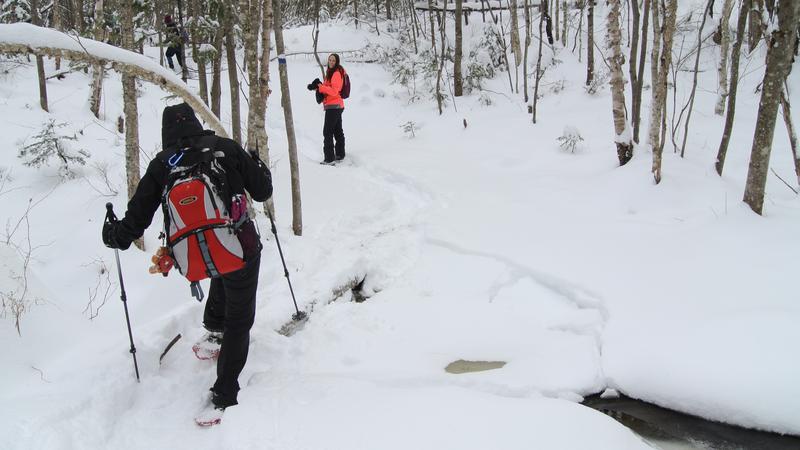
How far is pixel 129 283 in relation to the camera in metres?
4.81

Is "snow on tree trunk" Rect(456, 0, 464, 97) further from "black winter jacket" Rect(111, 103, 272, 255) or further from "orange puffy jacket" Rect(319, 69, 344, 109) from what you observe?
"black winter jacket" Rect(111, 103, 272, 255)

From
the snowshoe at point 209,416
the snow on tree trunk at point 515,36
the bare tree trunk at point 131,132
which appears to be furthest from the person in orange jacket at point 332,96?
the snowshoe at point 209,416

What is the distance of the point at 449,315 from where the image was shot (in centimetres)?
457

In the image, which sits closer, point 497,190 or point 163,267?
point 163,267

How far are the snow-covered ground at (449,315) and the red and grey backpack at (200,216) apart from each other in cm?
102

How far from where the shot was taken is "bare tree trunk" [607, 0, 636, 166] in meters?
7.07

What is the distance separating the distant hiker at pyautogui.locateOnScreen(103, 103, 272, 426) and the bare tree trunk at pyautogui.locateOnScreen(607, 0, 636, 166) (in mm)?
5843

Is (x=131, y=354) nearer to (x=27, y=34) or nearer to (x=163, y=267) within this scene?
(x=163, y=267)

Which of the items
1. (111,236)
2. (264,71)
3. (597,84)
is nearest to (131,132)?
(264,71)

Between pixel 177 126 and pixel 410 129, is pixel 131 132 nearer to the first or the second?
pixel 177 126

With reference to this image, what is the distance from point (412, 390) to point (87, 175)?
702 centimetres

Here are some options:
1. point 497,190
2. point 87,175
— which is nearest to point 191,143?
point 497,190

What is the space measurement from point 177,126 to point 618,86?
6.31 metres

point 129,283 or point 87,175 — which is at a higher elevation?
point 87,175
